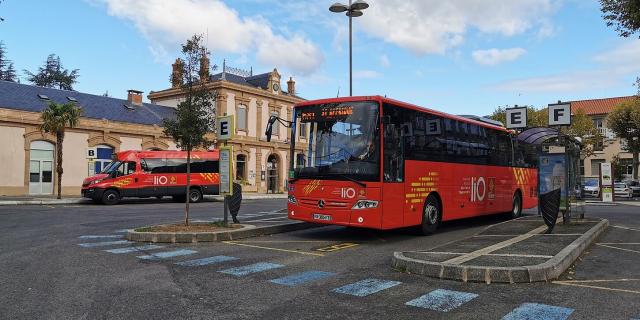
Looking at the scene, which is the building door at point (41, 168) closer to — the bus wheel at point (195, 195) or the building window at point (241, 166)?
the bus wheel at point (195, 195)

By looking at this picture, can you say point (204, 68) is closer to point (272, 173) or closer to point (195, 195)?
point (195, 195)

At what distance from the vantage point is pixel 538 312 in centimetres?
548

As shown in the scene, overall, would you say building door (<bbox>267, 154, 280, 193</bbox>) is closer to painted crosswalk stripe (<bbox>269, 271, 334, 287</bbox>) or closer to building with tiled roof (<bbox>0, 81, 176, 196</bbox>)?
building with tiled roof (<bbox>0, 81, 176, 196</bbox>)

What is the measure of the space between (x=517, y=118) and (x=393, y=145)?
6.91 meters

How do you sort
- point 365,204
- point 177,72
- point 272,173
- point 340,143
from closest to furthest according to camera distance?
1. point 365,204
2. point 340,143
3. point 177,72
4. point 272,173

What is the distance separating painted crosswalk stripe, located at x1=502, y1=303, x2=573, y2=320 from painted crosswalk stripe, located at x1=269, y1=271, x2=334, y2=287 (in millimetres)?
2898

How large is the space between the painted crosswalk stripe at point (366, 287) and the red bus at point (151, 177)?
75.6ft

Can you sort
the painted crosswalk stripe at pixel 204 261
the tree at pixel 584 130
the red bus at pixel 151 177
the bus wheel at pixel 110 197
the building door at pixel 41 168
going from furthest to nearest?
1. the tree at pixel 584 130
2. the building door at pixel 41 168
3. the red bus at pixel 151 177
4. the bus wheel at pixel 110 197
5. the painted crosswalk stripe at pixel 204 261

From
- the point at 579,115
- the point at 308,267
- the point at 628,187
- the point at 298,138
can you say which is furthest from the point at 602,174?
the point at 308,267

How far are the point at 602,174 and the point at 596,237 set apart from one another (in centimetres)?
2493

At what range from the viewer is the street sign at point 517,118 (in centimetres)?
1608

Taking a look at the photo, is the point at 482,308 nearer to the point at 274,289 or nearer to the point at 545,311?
the point at 545,311

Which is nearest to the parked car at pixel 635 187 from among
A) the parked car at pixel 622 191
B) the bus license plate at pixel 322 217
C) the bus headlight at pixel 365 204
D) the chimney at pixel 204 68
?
the parked car at pixel 622 191

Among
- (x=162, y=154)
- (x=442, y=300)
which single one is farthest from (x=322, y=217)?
(x=162, y=154)
